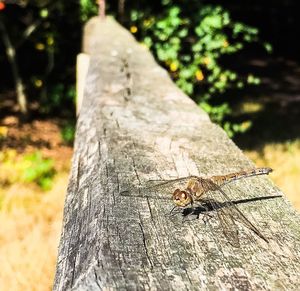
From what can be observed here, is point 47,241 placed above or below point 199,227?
below

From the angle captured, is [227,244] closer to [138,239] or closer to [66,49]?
[138,239]

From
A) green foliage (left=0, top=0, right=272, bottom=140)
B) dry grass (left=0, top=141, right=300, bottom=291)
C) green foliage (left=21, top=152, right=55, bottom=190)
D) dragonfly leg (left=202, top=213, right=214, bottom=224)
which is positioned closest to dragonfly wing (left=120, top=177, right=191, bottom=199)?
dragonfly leg (left=202, top=213, right=214, bottom=224)

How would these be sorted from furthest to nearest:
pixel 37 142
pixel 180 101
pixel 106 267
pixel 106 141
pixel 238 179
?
pixel 37 142 < pixel 180 101 < pixel 106 141 < pixel 238 179 < pixel 106 267

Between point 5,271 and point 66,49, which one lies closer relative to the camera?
point 5,271

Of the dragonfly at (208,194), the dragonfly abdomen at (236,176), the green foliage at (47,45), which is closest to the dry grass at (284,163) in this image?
the green foliage at (47,45)

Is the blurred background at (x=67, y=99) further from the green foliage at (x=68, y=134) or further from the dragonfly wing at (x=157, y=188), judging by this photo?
the dragonfly wing at (x=157, y=188)

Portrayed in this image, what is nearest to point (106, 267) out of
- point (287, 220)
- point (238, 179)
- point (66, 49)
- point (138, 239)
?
point (138, 239)

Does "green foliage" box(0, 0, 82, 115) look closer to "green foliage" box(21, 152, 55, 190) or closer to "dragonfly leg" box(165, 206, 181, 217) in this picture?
"green foliage" box(21, 152, 55, 190)

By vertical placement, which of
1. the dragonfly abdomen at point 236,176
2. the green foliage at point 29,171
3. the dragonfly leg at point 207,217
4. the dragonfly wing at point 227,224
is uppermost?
the dragonfly wing at point 227,224
